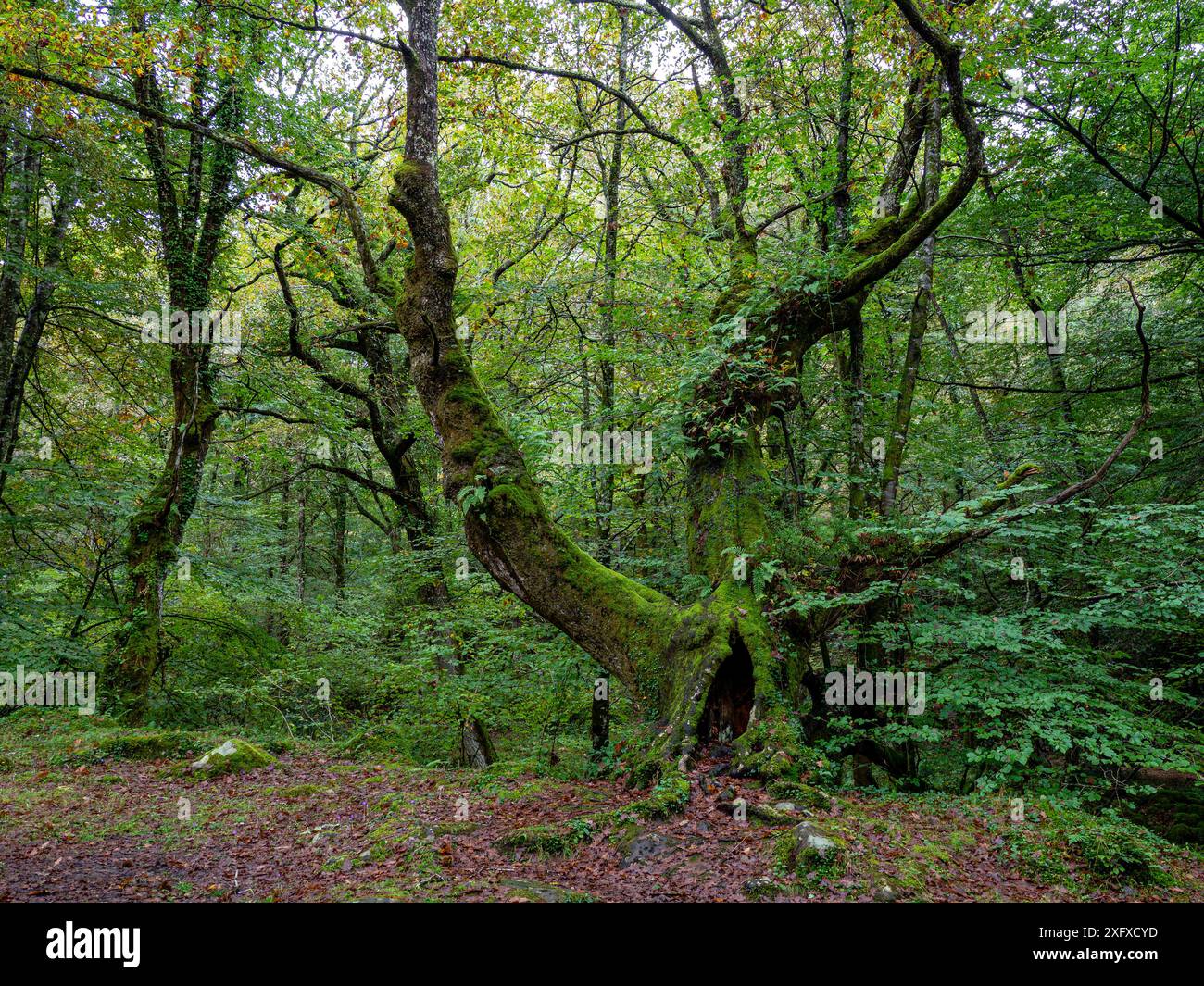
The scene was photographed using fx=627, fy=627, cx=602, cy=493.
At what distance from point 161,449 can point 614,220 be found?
9758 millimetres

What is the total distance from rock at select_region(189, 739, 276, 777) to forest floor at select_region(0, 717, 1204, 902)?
0.56 meters

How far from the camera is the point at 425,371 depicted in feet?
20.1

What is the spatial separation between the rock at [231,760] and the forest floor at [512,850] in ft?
1.83

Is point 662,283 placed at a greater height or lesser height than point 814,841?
greater

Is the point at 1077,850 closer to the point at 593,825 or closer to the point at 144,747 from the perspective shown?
the point at 593,825

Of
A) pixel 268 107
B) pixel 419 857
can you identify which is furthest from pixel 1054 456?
pixel 268 107

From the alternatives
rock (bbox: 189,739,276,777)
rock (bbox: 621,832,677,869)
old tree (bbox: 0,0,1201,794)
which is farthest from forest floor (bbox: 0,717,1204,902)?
old tree (bbox: 0,0,1201,794)

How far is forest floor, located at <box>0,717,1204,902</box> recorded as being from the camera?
338cm

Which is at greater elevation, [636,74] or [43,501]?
[636,74]

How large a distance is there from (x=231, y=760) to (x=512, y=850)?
14.4ft

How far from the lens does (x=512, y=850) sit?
4.09m

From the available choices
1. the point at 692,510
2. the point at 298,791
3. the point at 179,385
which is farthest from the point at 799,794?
the point at 179,385
